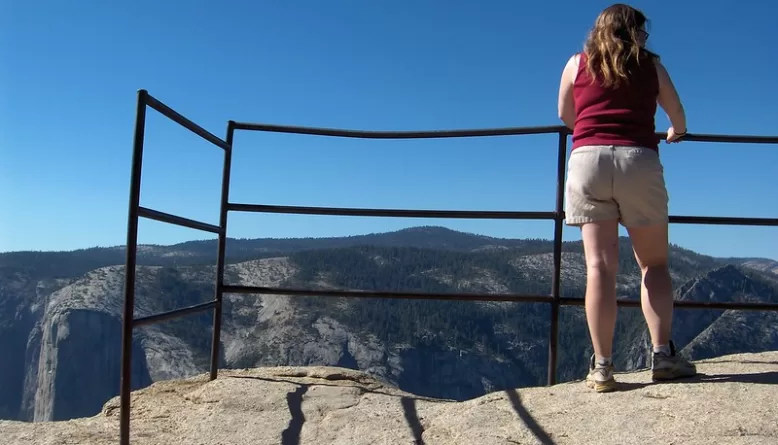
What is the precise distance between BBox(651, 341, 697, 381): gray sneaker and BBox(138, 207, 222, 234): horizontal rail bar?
1960 mm

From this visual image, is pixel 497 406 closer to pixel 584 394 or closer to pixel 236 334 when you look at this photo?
pixel 584 394

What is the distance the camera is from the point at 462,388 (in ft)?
236

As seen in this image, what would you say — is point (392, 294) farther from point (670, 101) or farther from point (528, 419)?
point (670, 101)

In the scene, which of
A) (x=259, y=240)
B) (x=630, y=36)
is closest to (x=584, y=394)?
(x=630, y=36)

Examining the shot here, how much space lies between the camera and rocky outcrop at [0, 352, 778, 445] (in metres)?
1.96

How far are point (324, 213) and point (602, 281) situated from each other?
156cm

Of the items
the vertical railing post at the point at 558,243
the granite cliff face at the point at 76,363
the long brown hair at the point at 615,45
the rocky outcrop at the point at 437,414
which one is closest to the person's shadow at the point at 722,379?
the rocky outcrop at the point at 437,414

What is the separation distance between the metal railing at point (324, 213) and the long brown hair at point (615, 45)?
70 cm

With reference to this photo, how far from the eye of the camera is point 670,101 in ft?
7.84

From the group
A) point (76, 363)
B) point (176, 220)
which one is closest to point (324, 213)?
point (176, 220)

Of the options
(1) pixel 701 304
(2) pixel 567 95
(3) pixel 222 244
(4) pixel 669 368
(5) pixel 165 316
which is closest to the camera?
(4) pixel 669 368

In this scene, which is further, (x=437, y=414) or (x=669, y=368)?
(x=437, y=414)

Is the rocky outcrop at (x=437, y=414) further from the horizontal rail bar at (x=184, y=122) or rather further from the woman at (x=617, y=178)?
the horizontal rail bar at (x=184, y=122)

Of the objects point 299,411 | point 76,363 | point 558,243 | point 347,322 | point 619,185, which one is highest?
point 619,185
